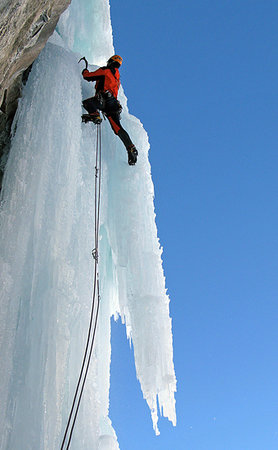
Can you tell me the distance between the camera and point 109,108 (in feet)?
18.2

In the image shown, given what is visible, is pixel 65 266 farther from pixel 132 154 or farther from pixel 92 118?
pixel 132 154

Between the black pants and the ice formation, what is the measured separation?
0.20 metres

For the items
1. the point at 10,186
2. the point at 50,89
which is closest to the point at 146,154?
the point at 50,89

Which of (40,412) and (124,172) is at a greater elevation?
(124,172)

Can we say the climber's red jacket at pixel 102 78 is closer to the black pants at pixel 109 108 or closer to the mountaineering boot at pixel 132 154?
the black pants at pixel 109 108

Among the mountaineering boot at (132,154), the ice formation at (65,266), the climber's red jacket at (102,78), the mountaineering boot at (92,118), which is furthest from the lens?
the mountaineering boot at (132,154)

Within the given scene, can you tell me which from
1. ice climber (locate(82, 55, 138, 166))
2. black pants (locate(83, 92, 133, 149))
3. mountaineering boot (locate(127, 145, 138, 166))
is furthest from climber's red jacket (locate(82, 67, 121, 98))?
mountaineering boot (locate(127, 145, 138, 166))

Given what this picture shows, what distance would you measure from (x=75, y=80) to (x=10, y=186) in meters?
1.78

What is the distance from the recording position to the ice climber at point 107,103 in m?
5.27

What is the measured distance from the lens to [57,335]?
346 cm

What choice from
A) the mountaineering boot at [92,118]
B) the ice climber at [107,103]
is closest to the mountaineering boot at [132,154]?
the ice climber at [107,103]

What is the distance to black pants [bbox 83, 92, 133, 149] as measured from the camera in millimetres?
5277

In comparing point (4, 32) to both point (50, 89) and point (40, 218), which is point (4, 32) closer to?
point (40, 218)

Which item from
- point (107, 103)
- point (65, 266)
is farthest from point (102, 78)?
point (65, 266)
